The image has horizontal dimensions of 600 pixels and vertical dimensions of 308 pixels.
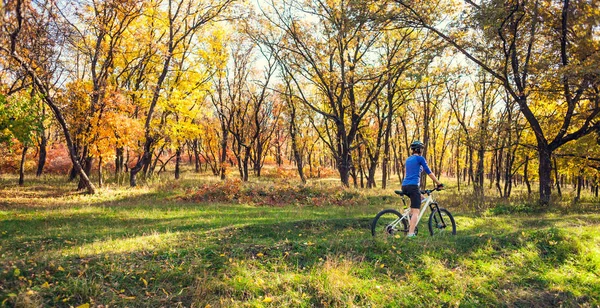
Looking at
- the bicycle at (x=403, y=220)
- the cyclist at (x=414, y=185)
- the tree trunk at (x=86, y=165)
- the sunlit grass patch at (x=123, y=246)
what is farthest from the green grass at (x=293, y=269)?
the tree trunk at (x=86, y=165)

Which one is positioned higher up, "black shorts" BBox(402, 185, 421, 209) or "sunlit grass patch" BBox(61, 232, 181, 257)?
"black shorts" BBox(402, 185, 421, 209)

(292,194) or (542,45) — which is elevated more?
(542,45)

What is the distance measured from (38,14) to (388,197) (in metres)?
17.0

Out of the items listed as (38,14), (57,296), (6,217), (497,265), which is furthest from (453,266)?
(38,14)

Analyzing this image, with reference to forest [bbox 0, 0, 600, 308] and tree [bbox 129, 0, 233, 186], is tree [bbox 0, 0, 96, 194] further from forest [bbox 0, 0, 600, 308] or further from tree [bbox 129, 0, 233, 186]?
tree [bbox 129, 0, 233, 186]

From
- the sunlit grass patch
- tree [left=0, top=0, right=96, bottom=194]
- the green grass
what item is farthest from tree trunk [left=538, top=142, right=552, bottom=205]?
tree [left=0, top=0, right=96, bottom=194]

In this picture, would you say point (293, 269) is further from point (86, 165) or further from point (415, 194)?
point (86, 165)

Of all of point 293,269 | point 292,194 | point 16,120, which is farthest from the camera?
point 292,194

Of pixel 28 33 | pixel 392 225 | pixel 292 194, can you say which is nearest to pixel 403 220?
pixel 392 225

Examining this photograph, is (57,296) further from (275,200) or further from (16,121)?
(275,200)

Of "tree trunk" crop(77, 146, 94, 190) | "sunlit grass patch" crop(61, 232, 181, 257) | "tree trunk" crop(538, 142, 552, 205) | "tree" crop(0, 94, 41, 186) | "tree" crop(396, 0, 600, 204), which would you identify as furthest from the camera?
"tree trunk" crop(77, 146, 94, 190)

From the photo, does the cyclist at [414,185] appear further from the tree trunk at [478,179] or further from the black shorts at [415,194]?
the tree trunk at [478,179]

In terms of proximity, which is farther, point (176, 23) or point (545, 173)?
point (176, 23)

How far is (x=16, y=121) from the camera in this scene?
38.5ft
